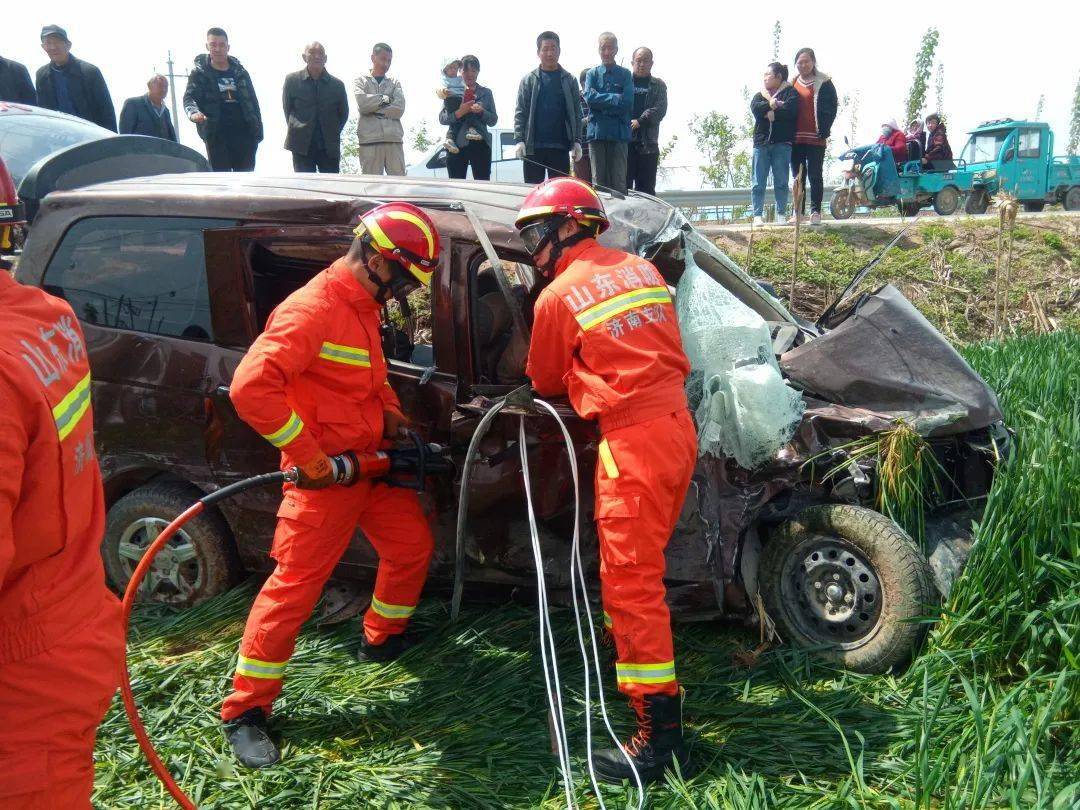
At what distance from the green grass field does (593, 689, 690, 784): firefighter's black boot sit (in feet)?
0.23

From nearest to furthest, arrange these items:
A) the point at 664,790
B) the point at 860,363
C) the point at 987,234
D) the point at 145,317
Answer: the point at 664,790 < the point at 860,363 < the point at 145,317 < the point at 987,234

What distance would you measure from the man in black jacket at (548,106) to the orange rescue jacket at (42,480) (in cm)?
640

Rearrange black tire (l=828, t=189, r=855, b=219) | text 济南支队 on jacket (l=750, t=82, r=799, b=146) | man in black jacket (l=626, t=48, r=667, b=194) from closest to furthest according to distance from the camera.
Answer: man in black jacket (l=626, t=48, r=667, b=194) < text 济南支队 on jacket (l=750, t=82, r=799, b=146) < black tire (l=828, t=189, r=855, b=219)

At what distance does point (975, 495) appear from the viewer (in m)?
3.69

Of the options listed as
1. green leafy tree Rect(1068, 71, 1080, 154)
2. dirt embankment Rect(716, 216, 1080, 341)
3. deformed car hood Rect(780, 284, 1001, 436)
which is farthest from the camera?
green leafy tree Rect(1068, 71, 1080, 154)

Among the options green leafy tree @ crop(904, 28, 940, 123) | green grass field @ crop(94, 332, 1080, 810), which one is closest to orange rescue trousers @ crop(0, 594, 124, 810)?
green grass field @ crop(94, 332, 1080, 810)

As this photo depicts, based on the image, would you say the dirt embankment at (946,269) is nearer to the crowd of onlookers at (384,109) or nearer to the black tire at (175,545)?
the crowd of onlookers at (384,109)

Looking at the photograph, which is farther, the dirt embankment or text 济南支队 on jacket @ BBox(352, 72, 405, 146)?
the dirt embankment

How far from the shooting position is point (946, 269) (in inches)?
413

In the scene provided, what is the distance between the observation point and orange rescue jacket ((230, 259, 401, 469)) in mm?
3057

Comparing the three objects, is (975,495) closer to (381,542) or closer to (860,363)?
(860,363)

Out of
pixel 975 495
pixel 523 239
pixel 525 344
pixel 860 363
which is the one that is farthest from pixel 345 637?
pixel 975 495

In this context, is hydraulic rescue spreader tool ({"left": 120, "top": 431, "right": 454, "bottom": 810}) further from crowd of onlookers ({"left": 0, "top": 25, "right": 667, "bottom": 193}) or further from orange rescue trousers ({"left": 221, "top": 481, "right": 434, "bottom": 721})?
crowd of onlookers ({"left": 0, "top": 25, "right": 667, "bottom": 193})

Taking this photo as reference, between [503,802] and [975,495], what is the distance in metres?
2.25
